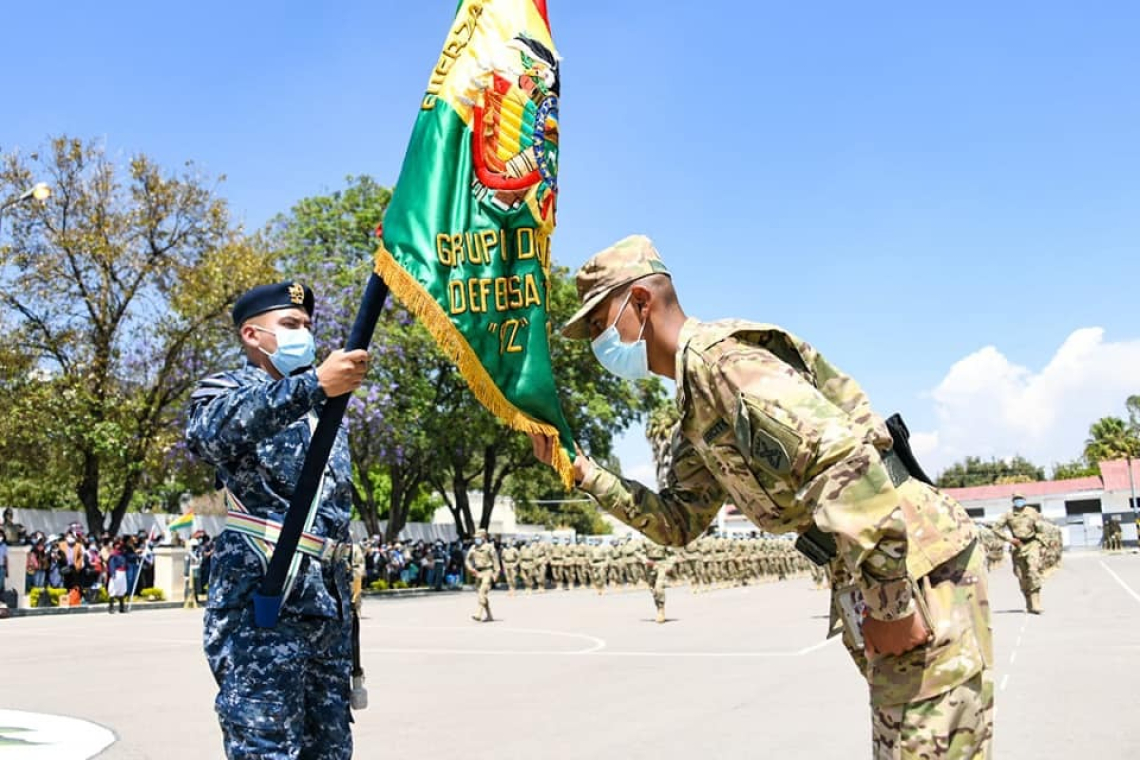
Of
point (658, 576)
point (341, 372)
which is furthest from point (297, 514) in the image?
point (658, 576)

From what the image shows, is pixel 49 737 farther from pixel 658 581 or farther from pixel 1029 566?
pixel 1029 566

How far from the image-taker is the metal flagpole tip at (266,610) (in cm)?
349

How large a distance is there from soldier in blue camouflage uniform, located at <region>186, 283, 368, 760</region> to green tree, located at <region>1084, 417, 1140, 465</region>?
92931mm

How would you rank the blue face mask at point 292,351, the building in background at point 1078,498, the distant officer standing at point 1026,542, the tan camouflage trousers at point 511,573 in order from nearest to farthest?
the blue face mask at point 292,351 < the distant officer standing at point 1026,542 < the tan camouflage trousers at point 511,573 < the building in background at point 1078,498

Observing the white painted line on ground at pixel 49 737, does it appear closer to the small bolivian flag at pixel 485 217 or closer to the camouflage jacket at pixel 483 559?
the small bolivian flag at pixel 485 217

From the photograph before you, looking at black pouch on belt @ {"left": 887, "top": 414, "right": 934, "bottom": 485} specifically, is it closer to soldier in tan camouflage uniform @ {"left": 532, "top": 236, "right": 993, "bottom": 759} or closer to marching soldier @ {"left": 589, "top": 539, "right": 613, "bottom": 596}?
soldier in tan camouflage uniform @ {"left": 532, "top": 236, "right": 993, "bottom": 759}

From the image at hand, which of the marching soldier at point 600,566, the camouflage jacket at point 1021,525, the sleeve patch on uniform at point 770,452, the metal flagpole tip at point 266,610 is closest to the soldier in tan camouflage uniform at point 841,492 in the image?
the sleeve patch on uniform at point 770,452

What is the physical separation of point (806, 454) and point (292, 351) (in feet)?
6.51

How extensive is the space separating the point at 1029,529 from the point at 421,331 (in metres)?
21.4

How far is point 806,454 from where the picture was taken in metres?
2.80

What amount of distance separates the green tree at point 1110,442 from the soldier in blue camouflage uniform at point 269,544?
305 ft

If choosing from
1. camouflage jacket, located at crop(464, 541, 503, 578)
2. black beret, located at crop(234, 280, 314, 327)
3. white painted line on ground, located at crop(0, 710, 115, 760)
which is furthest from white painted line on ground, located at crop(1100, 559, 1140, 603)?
black beret, located at crop(234, 280, 314, 327)

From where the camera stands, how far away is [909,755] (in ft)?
9.62

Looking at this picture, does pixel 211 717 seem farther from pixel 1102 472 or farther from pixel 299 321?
pixel 1102 472
